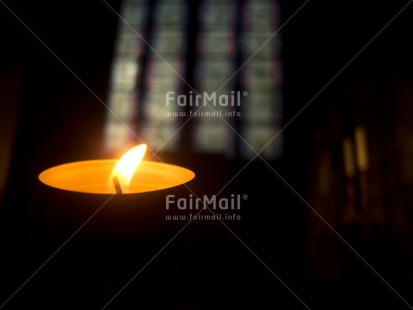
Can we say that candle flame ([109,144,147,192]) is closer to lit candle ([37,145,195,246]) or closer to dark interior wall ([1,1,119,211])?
lit candle ([37,145,195,246])

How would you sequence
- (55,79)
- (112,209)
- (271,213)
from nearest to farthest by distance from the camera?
(112,209) → (271,213) → (55,79)

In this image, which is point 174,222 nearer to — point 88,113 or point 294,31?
point 88,113

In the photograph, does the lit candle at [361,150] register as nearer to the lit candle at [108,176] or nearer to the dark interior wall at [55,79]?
the lit candle at [108,176]

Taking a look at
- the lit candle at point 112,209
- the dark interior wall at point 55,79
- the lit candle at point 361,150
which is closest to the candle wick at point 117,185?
the lit candle at point 112,209

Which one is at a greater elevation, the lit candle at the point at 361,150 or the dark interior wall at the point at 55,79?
the dark interior wall at the point at 55,79

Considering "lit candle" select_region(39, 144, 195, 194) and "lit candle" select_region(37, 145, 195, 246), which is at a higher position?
"lit candle" select_region(39, 144, 195, 194)

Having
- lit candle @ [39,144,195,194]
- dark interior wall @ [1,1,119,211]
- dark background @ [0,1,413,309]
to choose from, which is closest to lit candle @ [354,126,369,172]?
dark background @ [0,1,413,309]

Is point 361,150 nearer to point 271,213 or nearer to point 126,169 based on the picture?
point 271,213

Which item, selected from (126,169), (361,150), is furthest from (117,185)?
(361,150)
